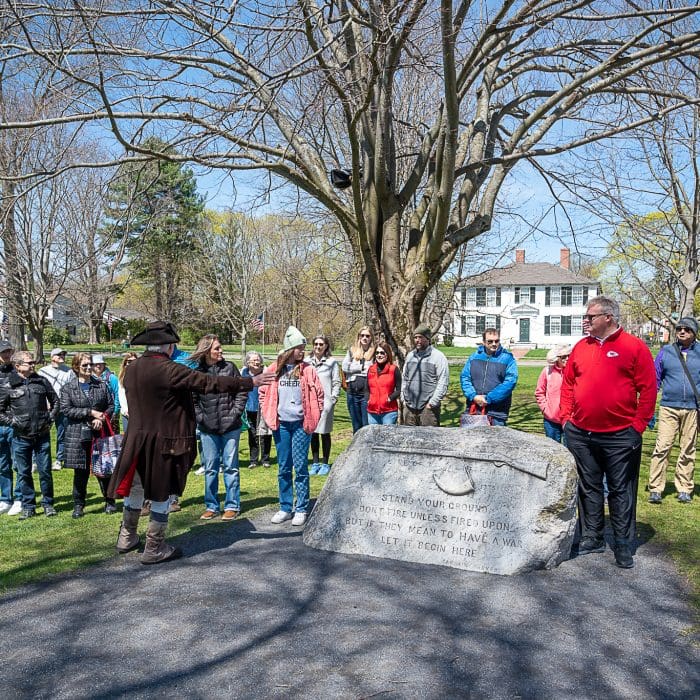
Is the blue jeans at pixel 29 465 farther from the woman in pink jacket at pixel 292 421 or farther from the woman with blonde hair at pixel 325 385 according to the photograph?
the woman with blonde hair at pixel 325 385

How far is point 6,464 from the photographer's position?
7766mm

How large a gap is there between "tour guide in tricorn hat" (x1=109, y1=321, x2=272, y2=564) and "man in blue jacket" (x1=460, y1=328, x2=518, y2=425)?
11.8 ft

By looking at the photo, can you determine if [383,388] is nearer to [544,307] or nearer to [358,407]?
[358,407]

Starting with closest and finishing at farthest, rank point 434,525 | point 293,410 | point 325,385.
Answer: point 434,525 < point 293,410 < point 325,385

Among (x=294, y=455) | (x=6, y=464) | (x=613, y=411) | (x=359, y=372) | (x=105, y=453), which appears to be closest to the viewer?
(x=613, y=411)

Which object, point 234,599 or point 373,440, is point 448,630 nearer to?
point 234,599

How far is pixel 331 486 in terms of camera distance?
6246 mm

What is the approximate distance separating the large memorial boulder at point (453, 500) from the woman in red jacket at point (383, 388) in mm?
3047

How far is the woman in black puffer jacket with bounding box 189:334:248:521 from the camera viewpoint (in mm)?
7066

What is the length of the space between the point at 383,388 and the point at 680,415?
3649mm

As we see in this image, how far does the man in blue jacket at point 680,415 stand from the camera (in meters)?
7.83

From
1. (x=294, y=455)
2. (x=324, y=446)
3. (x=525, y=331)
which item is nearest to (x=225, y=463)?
(x=294, y=455)

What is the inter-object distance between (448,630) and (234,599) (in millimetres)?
1510

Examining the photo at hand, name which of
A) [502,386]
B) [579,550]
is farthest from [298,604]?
[502,386]
